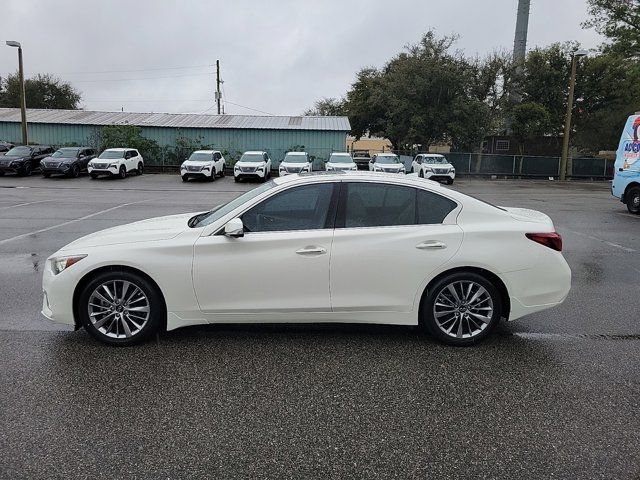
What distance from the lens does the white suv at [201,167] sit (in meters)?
29.0

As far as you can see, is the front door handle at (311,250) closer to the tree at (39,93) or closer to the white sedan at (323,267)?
the white sedan at (323,267)

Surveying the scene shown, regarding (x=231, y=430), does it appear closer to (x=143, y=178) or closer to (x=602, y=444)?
(x=602, y=444)

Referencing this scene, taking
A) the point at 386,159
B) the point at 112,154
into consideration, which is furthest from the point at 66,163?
the point at 386,159

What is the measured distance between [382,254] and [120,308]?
2.31 meters

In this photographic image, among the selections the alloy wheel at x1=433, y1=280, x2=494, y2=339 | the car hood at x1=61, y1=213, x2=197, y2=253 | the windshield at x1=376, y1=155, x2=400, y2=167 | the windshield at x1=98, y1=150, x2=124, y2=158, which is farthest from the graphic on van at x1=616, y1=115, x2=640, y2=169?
the windshield at x1=98, y1=150, x2=124, y2=158

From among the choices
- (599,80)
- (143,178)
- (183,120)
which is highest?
(599,80)

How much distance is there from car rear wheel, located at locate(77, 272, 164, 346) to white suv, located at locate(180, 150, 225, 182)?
25007 mm

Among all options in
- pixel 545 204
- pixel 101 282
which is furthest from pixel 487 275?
pixel 545 204

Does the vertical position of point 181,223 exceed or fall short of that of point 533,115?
it falls short

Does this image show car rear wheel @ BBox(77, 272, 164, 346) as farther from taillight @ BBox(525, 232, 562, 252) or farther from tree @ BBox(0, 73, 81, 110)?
tree @ BBox(0, 73, 81, 110)

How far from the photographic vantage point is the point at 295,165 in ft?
91.9

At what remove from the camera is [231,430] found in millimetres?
3383

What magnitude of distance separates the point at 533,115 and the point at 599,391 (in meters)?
36.9

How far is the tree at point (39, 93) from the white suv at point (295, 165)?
161 feet
